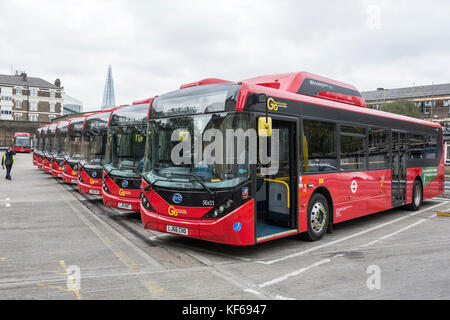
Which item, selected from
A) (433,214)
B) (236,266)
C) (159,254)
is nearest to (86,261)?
(159,254)

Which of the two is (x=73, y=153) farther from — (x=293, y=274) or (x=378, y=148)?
(x=293, y=274)

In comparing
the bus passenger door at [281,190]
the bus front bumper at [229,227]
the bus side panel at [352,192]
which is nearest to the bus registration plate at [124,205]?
the bus front bumper at [229,227]

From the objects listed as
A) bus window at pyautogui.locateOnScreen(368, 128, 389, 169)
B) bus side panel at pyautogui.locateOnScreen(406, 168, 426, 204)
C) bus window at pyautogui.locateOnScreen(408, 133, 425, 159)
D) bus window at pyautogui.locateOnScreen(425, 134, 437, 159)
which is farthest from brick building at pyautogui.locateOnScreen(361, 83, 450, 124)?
bus window at pyautogui.locateOnScreen(368, 128, 389, 169)

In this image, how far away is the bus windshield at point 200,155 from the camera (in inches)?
239

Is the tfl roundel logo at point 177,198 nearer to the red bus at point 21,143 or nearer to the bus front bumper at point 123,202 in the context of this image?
the bus front bumper at point 123,202

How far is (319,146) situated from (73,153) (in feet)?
43.9

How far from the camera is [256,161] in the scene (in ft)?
20.3

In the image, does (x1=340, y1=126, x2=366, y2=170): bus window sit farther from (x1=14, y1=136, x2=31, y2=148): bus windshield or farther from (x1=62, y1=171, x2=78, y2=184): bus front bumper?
(x1=14, y1=136, x2=31, y2=148): bus windshield

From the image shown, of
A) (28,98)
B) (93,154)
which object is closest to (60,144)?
(93,154)

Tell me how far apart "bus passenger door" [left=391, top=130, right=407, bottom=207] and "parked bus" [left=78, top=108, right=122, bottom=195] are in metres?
9.22

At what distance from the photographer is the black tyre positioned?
39.9 feet

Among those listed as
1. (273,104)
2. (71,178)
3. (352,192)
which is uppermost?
(273,104)

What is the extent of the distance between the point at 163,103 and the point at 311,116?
2.98m

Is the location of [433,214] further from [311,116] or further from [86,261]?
[86,261]
